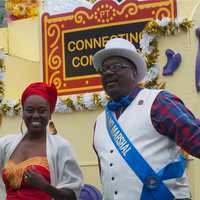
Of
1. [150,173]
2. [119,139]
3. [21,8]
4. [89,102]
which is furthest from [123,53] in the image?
[21,8]

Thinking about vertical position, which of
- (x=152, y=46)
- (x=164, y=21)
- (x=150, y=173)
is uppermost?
(x=164, y=21)

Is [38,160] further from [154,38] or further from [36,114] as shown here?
[154,38]

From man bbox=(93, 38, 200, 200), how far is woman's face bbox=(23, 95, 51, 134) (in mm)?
616

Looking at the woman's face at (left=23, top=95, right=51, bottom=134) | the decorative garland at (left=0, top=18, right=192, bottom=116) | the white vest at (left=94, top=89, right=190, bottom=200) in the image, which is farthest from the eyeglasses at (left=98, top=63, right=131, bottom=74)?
the decorative garland at (left=0, top=18, right=192, bottom=116)

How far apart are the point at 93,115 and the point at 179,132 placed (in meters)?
4.52

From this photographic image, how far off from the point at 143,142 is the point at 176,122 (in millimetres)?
227

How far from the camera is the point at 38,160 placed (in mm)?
3543

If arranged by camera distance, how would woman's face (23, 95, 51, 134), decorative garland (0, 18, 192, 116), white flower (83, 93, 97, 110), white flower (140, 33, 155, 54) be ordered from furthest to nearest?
1. white flower (83, 93, 97, 110)
2. white flower (140, 33, 155, 54)
3. decorative garland (0, 18, 192, 116)
4. woman's face (23, 95, 51, 134)

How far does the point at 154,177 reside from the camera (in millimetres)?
2846

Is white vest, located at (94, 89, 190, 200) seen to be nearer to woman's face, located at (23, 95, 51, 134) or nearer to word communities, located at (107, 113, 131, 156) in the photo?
word communities, located at (107, 113, 131, 156)

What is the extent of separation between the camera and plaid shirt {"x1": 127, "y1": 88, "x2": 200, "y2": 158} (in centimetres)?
271

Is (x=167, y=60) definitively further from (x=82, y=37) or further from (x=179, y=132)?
(x=179, y=132)

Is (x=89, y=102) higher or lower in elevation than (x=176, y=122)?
lower

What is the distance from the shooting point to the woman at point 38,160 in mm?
3449
